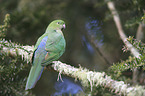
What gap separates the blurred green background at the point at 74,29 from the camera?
2.98m

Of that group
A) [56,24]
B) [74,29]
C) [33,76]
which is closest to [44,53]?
[33,76]

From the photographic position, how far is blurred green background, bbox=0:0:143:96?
9.78 ft

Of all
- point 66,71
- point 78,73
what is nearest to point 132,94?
point 78,73

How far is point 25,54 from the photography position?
2.15 m

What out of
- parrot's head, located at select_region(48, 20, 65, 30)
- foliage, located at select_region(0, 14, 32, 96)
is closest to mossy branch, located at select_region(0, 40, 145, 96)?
foliage, located at select_region(0, 14, 32, 96)

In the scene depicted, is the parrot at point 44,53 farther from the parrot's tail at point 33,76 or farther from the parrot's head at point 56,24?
the parrot's head at point 56,24

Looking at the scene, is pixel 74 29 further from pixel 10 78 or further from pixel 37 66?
pixel 10 78

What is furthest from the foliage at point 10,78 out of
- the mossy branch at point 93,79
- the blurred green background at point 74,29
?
the blurred green background at point 74,29

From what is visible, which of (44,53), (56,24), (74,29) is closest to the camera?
(44,53)

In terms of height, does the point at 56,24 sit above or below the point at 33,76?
above

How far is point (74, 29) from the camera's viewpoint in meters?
3.72

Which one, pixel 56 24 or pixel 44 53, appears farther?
pixel 56 24

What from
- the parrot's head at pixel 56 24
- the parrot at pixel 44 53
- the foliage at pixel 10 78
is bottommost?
the foliage at pixel 10 78

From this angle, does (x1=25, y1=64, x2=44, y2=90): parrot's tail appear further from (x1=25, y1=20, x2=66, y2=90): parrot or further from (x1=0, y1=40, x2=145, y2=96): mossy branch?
(x1=0, y1=40, x2=145, y2=96): mossy branch
